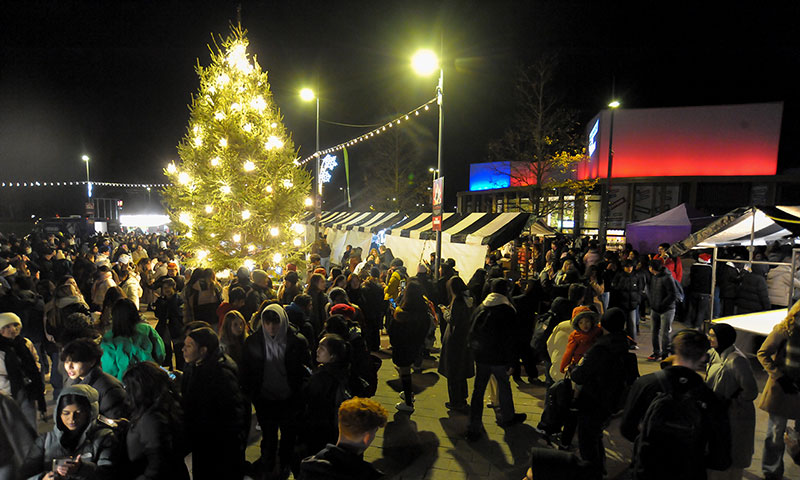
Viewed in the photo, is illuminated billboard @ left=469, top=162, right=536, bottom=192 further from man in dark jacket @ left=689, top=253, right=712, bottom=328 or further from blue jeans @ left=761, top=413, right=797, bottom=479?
blue jeans @ left=761, top=413, right=797, bottom=479

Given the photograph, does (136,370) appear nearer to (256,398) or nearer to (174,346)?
(256,398)

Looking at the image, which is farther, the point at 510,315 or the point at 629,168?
the point at 629,168

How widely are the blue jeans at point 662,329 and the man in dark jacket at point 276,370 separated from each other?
6755 millimetres

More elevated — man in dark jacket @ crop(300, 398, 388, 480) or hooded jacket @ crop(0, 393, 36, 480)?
man in dark jacket @ crop(300, 398, 388, 480)

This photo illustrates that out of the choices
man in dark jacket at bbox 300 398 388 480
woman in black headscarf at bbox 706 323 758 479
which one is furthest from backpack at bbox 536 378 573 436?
man in dark jacket at bbox 300 398 388 480

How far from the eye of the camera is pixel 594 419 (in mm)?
3703

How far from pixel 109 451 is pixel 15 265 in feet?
33.2

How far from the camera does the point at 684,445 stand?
2.58 metres

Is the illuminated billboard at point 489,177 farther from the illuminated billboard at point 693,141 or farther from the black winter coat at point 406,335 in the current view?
the black winter coat at point 406,335

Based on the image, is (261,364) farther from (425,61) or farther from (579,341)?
(425,61)

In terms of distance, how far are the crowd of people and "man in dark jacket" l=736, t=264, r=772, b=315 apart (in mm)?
2247

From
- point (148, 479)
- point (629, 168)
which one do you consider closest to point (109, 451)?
point (148, 479)

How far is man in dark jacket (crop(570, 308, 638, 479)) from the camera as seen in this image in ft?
11.9

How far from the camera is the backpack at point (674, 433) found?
8.47ft
